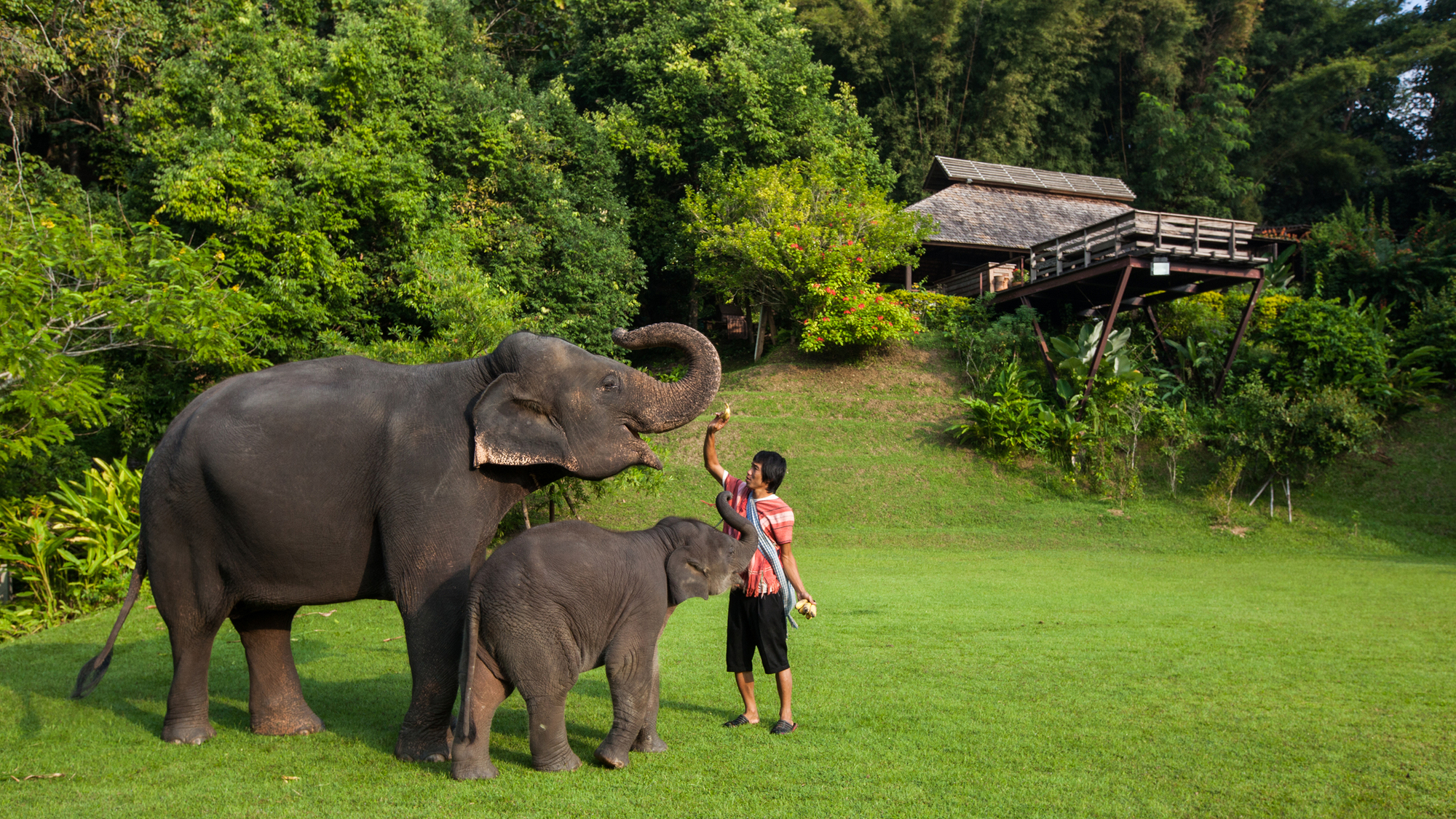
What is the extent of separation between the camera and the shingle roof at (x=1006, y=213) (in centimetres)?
2803

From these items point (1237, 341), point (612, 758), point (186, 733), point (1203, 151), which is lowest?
point (186, 733)

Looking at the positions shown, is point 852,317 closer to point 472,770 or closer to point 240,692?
point 240,692

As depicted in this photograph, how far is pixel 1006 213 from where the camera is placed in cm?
2964

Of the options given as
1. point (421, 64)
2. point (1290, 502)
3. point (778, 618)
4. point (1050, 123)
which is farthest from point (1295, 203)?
point (778, 618)

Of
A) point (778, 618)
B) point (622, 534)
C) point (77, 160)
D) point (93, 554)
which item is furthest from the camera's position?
point (77, 160)

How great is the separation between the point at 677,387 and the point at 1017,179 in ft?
94.7

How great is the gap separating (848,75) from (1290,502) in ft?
89.5

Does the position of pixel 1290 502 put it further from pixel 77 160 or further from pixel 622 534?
pixel 77 160

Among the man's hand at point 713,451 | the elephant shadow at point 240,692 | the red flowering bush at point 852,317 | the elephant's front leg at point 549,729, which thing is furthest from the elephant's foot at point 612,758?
the red flowering bush at point 852,317

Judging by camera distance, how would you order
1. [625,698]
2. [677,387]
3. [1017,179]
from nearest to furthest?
[625,698] → [677,387] → [1017,179]

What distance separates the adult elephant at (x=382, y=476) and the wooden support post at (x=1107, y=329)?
649 inches

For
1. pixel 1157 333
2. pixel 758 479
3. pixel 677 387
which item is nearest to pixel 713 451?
pixel 758 479

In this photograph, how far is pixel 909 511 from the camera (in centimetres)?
1819

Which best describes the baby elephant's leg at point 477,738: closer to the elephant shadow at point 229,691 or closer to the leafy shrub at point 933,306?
the elephant shadow at point 229,691
